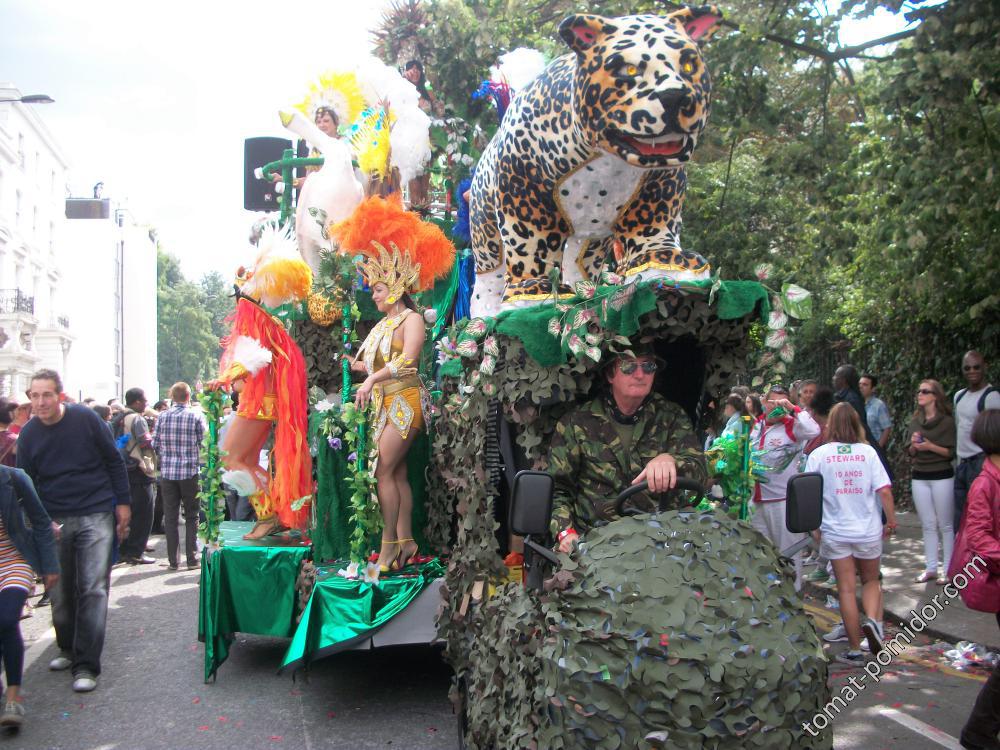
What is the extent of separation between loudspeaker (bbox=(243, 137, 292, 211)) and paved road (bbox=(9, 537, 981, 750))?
7.16m

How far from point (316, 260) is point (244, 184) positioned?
7.03 meters

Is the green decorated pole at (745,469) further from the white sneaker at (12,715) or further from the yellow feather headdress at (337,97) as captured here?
the yellow feather headdress at (337,97)

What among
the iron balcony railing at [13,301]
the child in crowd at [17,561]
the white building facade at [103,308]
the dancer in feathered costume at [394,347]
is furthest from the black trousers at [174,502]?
the white building facade at [103,308]

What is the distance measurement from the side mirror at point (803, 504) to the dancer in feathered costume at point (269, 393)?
162 inches

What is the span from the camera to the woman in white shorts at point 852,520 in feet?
21.3

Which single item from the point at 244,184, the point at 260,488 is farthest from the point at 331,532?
the point at 244,184

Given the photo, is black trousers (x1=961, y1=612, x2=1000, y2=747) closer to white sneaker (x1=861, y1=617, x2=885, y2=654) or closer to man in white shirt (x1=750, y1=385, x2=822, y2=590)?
white sneaker (x1=861, y1=617, x2=885, y2=654)

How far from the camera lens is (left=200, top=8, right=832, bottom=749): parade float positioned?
2.87m

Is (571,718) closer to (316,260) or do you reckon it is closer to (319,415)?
(319,415)

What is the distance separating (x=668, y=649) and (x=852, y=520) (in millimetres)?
4175

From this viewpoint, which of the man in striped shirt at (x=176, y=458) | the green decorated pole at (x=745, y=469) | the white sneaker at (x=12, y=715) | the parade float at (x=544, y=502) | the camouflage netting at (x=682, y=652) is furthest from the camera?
the man in striped shirt at (x=176, y=458)

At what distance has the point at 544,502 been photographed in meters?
3.37

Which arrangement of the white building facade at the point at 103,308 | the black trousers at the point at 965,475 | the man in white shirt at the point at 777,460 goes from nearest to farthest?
the man in white shirt at the point at 777,460 → the black trousers at the point at 965,475 → the white building facade at the point at 103,308

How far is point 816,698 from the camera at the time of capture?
2891mm
